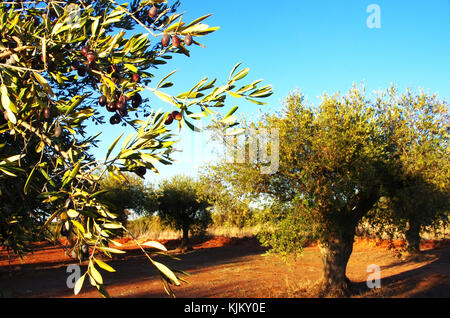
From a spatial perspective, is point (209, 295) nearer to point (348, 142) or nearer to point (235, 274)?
point (235, 274)

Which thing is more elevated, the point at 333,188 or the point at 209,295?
the point at 333,188

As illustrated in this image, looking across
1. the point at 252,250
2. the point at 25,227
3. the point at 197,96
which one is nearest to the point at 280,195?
the point at 25,227

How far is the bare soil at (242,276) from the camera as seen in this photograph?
42.4ft

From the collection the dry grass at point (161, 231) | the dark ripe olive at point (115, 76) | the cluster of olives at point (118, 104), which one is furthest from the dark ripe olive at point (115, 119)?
the dry grass at point (161, 231)

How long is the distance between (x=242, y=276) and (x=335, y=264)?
6543mm

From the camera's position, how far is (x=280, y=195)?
10.9m

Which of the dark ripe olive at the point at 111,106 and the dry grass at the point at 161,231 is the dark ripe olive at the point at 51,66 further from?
the dry grass at the point at 161,231

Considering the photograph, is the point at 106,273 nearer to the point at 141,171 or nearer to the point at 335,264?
the point at 335,264

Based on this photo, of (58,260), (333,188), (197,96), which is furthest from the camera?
(58,260)

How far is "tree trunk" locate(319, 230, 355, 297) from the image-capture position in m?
11.6

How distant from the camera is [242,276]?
17219 millimetres

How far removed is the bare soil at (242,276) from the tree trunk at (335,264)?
52 centimetres

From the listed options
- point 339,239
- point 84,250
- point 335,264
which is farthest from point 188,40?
point 335,264

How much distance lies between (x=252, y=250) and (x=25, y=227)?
90.8ft
